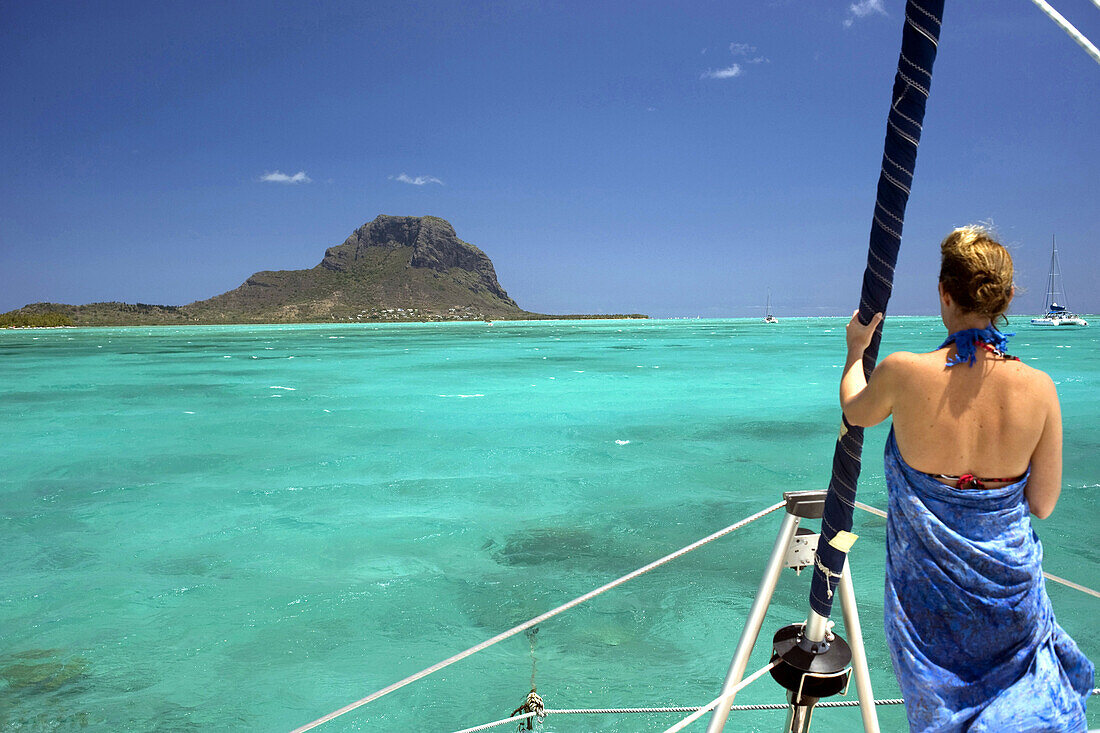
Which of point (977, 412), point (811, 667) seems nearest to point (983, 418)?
point (977, 412)

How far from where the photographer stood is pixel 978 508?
1524 mm

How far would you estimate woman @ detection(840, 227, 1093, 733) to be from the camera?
1507mm

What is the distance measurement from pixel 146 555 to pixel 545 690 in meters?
5.35

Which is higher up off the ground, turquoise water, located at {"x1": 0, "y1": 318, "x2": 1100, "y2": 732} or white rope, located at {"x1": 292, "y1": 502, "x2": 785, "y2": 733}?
white rope, located at {"x1": 292, "y1": 502, "x2": 785, "y2": 733}

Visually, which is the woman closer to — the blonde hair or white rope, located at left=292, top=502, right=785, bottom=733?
the blonde hair

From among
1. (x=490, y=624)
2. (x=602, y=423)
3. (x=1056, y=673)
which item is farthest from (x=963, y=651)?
(x=602, y=423)

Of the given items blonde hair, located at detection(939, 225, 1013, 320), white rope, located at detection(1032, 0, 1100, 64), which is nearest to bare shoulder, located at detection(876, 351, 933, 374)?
blonde hair, located at detection(939, 225, 1013, 320)

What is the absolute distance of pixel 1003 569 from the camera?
5.01 ft

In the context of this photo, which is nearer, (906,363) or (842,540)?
(906,363)

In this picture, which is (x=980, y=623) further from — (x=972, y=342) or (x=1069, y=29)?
(x=1069, y=29)

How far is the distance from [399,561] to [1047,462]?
6.97m

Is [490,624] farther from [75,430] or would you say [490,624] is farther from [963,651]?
[75,430]

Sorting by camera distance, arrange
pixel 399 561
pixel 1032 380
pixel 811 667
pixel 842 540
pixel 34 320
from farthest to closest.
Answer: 1. pixel 34 320
2. pixel 399 561
3. pixel 811 667
4. pixel 842 540
5. pixel 1032 380

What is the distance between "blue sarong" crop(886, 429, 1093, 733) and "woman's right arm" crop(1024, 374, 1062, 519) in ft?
0.10
